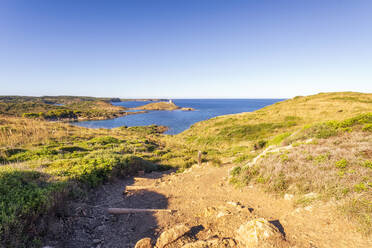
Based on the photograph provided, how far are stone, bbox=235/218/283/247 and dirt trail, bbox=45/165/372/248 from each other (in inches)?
11.2

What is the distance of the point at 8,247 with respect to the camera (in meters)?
3.30

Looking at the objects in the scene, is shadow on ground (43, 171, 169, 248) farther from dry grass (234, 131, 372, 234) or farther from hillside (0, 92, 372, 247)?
dry grass (234, 131, 372, 234)

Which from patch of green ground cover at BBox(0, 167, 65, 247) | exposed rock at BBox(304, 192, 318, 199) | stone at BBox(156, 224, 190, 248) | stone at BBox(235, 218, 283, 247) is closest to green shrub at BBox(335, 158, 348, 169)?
exposed rock at BBox(304, 192, 318, 199)

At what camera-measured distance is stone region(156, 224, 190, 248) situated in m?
3.93

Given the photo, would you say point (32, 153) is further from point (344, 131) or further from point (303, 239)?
point (344, 131)

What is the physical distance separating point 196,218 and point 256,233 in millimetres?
1974

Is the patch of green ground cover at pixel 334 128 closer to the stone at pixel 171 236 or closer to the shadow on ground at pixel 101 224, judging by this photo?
the shadow on ground at pixel 101 224

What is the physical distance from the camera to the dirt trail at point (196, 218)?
3.88m

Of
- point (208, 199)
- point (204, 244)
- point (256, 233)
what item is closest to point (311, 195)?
point (256, 233)

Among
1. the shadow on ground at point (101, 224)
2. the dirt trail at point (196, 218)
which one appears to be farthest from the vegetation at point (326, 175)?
the shadow on ground at point (101, 224)

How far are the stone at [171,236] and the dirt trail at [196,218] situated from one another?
435mm

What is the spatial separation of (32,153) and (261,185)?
15.6 m

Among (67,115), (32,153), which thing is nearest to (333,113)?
(32,153)

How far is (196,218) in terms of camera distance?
522 centimetres
